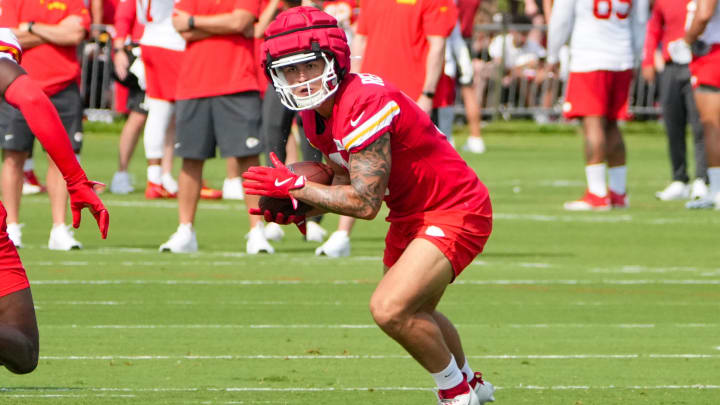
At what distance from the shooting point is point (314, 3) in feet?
41.9

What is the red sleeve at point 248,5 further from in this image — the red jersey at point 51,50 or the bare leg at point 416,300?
the bare leg at point 416,300

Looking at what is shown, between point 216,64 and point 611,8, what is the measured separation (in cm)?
512

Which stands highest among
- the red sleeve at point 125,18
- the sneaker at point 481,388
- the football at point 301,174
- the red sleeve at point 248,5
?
the football at point 301,174

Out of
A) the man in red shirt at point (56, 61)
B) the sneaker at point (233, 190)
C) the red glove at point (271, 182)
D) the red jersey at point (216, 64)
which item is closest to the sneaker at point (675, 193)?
the sneaker at point (233, 190)

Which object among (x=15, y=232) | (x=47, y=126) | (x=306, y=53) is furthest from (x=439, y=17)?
(x=47, y=126)

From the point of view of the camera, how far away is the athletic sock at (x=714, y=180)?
15.5 m

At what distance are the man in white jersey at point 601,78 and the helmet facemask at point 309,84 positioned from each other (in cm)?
942

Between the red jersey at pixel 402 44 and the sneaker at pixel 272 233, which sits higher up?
the red jersey at pixel 402 44

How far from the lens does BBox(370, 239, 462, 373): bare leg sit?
647 cm

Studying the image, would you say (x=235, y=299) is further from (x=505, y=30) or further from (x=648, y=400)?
(x=505, y=30)

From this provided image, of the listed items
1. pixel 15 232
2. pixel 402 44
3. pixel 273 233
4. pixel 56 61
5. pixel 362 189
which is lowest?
pixel 273 233

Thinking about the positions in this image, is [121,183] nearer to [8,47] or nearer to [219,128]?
[219,128]

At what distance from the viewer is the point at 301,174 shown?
6.83 meters

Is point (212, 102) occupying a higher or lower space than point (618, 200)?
higher
